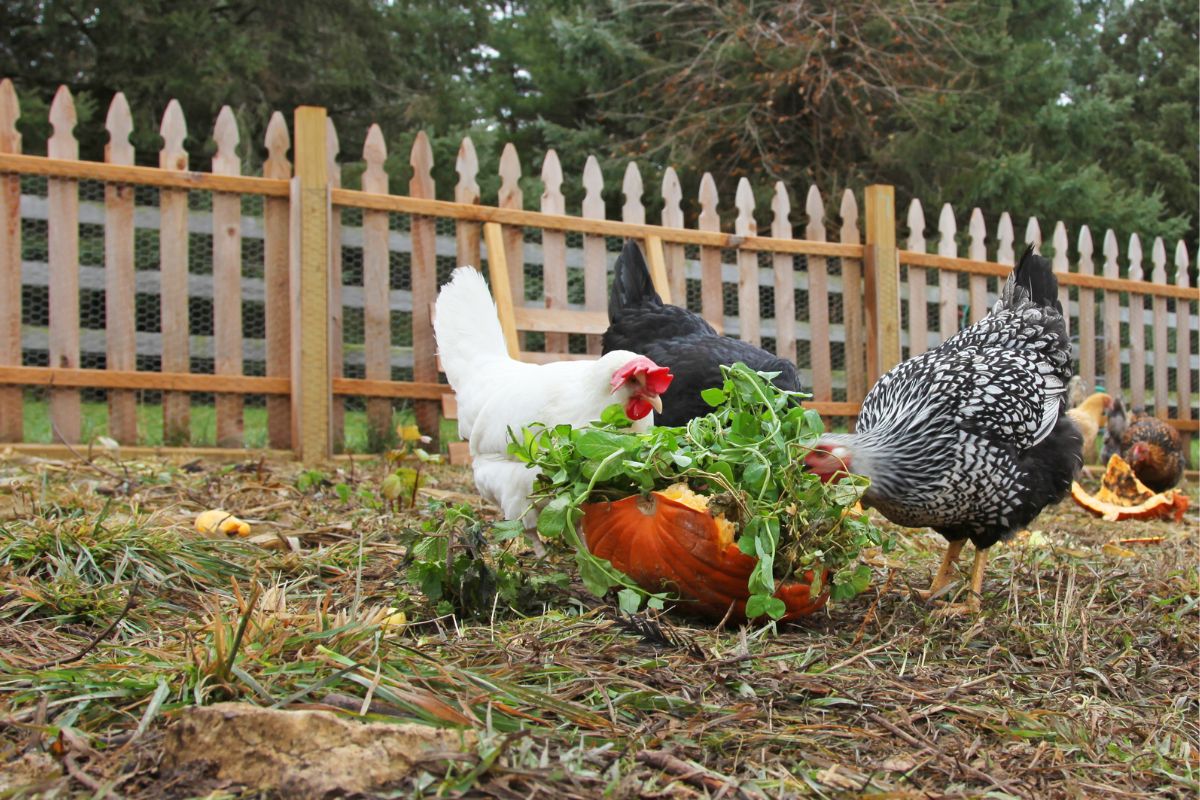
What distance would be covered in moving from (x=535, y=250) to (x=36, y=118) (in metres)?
6.78

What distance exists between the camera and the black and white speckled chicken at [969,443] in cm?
270

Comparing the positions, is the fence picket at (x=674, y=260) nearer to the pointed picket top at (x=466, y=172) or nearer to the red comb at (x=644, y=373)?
the pointed picket top at (x=466, y=172)

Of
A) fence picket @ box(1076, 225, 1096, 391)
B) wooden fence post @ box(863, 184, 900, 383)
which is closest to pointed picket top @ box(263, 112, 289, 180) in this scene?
wooden fence post @ box(863, 184, 900, 383)

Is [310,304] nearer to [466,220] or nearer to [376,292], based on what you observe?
[376,292]

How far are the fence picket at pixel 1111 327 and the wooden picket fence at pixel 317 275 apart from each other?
1994 millimetres

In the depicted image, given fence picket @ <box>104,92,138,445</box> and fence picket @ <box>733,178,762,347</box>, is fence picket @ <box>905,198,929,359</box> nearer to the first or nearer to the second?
fence picket @ <box>733,178,762,347</box>

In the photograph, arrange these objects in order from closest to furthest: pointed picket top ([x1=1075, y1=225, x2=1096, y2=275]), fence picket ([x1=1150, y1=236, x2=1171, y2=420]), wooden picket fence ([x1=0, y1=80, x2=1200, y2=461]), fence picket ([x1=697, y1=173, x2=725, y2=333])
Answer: wooden picket fence ([x1=0, y1=80, x2=1200, y2=461]) < fence picket ([x1=697, y1=173, x2=725, y2=333]) < pointed picket top ([x1=1075, y1=225, x2=1096, y2=275]) < fence picket ([x1=1150, y1=236, x2=1171, y2=420])

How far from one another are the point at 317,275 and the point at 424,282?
63cm

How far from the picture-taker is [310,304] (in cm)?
536

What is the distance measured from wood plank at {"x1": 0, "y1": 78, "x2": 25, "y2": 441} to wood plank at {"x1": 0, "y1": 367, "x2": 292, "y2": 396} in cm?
9

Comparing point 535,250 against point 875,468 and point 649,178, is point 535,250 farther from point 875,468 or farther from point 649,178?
point 649,178

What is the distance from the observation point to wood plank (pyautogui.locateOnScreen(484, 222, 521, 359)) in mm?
5566

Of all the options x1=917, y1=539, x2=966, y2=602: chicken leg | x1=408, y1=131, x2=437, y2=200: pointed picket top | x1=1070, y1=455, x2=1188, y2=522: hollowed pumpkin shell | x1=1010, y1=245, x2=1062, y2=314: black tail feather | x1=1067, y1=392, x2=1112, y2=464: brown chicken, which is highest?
x1=408, y1=131, x2=437, y2=200: pointed picket top

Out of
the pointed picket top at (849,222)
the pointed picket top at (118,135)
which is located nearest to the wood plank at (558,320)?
the pointed picket top at (849,222)
